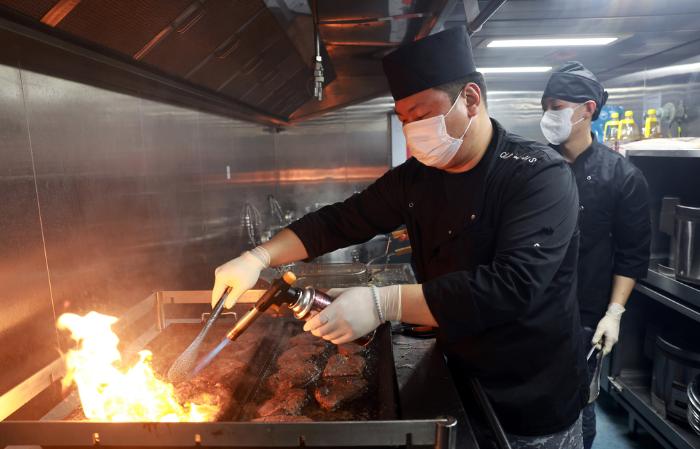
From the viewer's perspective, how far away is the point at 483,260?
165 centimetres

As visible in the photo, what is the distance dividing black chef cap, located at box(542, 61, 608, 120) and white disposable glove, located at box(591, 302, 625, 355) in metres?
1.25

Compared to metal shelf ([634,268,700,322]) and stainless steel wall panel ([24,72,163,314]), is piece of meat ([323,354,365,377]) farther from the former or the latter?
metal shelf ([634,268,700,322])

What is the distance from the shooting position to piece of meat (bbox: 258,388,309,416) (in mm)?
1500

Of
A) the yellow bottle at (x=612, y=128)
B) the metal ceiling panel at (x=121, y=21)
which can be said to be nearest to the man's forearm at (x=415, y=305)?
the metal ceiling panel at (x=121, y=21)

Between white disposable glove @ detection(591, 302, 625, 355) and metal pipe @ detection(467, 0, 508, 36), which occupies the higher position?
metal pipe @ detection(467, 0, 508, 36)

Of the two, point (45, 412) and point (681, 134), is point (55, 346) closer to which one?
point (45, 412)

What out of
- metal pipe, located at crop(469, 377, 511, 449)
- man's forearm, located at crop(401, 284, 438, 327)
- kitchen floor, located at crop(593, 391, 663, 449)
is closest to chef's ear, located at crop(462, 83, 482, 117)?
man's forearm, located at crop(401, 284, 438, 327)

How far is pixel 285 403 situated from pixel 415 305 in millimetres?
563

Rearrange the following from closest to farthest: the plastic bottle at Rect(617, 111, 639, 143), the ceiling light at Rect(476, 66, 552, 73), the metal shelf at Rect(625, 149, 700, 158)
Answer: the metal shelf at Rect(625, 149, 700, 158) < the plastic bottle at Rect(617, 111, 639, 143) < the ceiling light at Rect(476, 66, 552, 73)

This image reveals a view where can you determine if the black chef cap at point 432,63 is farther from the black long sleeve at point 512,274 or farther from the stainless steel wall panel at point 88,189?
the stainless steel wall panel at point 88,189

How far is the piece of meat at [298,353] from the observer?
1.83 metres

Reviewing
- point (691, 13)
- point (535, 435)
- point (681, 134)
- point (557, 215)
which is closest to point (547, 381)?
point (535, 435)

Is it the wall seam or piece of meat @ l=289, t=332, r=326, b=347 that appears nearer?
the wall seam

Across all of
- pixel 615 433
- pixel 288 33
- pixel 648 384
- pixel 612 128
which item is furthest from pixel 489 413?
pixel 612 128
